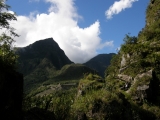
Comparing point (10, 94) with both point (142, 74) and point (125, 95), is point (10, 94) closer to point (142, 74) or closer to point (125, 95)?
point (125, 95)

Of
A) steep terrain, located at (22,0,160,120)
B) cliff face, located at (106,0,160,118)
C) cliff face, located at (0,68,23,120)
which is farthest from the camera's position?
cliff face, located at (106,0,160,118)

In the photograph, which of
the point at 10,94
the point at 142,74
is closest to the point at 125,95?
the point at 142,74

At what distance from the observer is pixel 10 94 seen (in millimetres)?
10703

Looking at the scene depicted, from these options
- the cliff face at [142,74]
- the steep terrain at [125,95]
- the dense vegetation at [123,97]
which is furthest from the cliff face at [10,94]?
the cliff face at [142,74]

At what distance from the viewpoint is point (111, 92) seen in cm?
2059

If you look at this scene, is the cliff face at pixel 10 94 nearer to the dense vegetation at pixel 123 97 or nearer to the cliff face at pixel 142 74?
the dense vegetation at pixel 123 97

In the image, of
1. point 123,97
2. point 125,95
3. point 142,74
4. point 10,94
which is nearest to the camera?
point 10,94

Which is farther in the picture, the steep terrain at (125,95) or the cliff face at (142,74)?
the cliff face at (142,74)

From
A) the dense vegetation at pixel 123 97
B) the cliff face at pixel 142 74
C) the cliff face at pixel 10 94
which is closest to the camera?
the cliff face at pixel 10 94

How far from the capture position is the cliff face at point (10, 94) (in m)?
10.1

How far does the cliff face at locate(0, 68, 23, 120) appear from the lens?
1012 centimetres

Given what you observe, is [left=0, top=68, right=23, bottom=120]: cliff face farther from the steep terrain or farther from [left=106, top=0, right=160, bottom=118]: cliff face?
[left=106, top=0, right=160, bottom=118]: cliff face

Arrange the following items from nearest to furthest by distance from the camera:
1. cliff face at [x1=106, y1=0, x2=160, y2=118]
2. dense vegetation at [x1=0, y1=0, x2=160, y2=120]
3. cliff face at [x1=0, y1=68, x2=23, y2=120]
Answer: cliff face at [x1=0, y1=68, x2=23, y2=120], dense vegetation at [x1=0, y1=0, x2=160, y2=120], cliff face at [x1=106, y1=0, x2=160, y2=118]

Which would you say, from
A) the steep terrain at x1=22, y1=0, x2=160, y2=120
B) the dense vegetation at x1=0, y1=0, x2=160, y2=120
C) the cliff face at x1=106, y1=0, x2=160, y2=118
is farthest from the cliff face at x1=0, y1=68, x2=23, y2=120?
the cliff face at x1=106, y1=0, x2=160, y2=118
